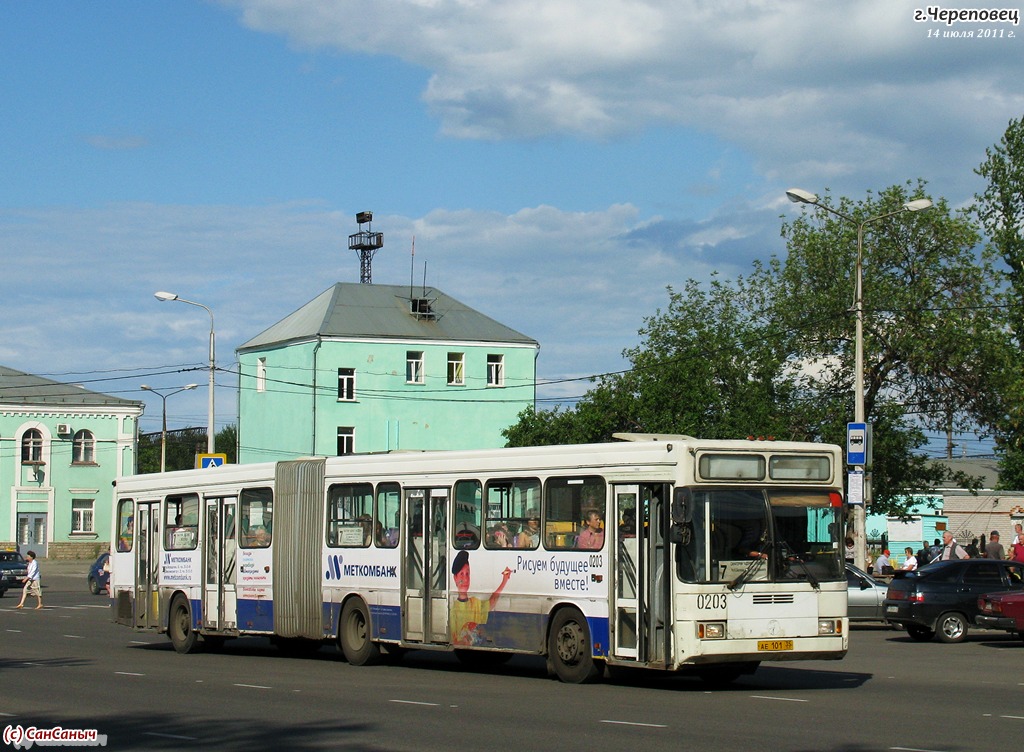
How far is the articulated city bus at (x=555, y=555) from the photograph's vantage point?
15.8 m

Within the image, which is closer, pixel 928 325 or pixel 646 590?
pixel 646 590

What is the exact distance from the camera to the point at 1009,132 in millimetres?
52781

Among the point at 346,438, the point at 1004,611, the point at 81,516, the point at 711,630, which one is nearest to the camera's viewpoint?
the point at 711,630

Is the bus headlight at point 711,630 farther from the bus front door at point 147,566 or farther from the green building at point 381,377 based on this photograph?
the green building at point 381,377

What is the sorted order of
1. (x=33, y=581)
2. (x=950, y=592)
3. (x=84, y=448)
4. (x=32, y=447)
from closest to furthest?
(x=950, y=592) → (x=33, y=581) → (x=32, y=447) → (x=84, y=448)

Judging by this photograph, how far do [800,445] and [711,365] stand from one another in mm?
40573

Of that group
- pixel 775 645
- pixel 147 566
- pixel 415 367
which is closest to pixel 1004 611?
pixel 775 645

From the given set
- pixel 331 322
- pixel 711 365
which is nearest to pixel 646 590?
pixel 711 365

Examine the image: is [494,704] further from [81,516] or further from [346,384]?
[81,516]

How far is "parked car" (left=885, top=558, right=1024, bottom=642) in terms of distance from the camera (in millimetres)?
26094

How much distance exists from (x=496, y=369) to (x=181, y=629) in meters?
52.3

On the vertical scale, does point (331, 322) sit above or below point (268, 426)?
above

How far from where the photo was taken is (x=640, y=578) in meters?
16.0

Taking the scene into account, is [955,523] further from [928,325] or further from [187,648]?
[187,648]
